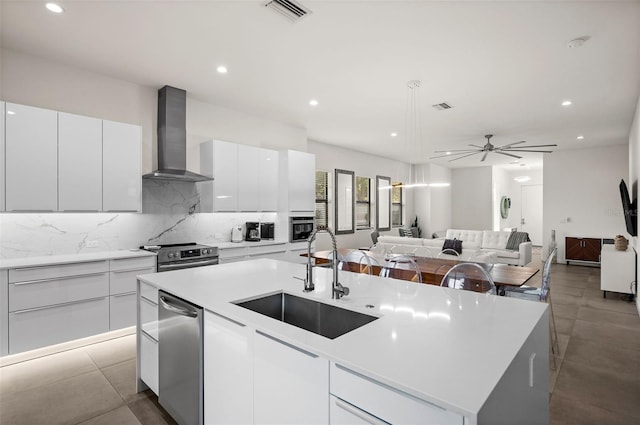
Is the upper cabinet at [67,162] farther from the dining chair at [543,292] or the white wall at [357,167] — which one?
the dining chair at [543,292]

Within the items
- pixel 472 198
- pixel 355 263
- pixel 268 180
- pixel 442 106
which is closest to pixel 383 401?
pixel 355 263

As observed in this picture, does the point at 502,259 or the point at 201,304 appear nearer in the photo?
the point at 201,304

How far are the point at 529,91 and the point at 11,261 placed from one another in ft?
19.7

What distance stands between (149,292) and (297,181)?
3378 mm

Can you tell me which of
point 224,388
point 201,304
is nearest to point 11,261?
point 201,304

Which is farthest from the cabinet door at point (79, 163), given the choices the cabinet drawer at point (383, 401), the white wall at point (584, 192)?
the white wall at point (584, 192)

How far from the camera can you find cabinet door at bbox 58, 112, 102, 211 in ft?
10.5

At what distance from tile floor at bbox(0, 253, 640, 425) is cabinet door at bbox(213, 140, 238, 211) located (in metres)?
1.91

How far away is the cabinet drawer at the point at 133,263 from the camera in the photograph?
133 inches

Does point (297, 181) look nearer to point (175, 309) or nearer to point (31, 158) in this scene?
point (31, 158)

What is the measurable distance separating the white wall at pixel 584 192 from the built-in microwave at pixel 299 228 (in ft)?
21.2

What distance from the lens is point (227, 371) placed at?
155 centimetres

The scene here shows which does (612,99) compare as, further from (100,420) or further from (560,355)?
(100,420)

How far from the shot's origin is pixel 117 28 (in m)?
2.80
